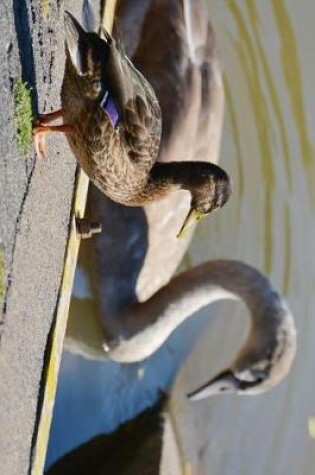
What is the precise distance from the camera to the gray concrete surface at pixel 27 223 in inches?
97.3

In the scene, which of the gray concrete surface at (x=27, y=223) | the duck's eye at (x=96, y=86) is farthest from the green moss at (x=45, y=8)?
the duck's eye at (x=96, y=86)

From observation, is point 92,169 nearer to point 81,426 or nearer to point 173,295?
point 173,295

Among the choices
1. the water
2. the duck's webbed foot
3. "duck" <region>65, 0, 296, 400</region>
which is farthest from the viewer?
the water

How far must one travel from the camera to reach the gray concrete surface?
247 centimetres

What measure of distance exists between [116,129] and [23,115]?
0.24 meters

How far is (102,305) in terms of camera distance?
393 centimetres

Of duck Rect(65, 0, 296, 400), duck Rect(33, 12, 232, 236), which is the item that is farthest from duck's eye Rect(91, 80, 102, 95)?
duck Rect(65, 0, 296, 400)

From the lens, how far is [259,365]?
13.0 feet

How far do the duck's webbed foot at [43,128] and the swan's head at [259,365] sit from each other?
1526 millimetres

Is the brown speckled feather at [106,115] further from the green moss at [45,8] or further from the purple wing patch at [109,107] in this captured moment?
the green moss at [45,8]

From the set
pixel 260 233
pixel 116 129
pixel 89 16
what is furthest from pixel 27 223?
pixel 260 233

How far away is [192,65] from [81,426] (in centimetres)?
157

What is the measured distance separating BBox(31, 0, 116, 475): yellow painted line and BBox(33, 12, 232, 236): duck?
13.3 inches

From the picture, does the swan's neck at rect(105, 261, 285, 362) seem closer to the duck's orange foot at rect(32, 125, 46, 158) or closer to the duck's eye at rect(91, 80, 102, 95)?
the duck's orange foot at rect(32, 125, 46, 158)
